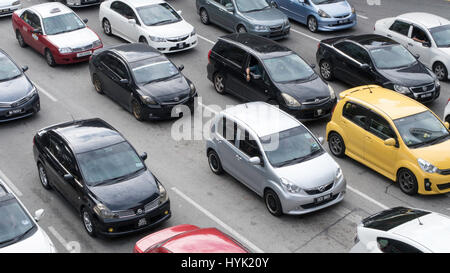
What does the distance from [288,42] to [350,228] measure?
1109 centimetres

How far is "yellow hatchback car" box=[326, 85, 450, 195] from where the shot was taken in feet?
44.4

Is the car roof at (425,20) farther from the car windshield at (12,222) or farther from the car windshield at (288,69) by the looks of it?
the car windshield at (12,222)

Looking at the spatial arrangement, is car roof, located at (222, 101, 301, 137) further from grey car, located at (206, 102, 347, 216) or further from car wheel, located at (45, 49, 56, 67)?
car wheel, located at (45, 49, 56, 67)

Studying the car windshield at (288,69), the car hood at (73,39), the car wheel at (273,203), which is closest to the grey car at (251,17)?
the car windshield at (288,69)

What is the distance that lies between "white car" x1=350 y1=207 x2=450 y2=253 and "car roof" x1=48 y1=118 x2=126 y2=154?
569cm

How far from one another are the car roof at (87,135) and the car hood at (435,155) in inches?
252

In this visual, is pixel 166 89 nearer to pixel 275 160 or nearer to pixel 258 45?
pixel 258 45

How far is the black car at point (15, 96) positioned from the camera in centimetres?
1681

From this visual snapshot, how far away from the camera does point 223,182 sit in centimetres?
1440

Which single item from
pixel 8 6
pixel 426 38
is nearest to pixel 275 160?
pixel 426 38

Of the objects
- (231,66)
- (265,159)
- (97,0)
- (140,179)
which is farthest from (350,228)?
(97,0)

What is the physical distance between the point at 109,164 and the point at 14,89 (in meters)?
5.74

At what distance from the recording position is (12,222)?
11.0 m
